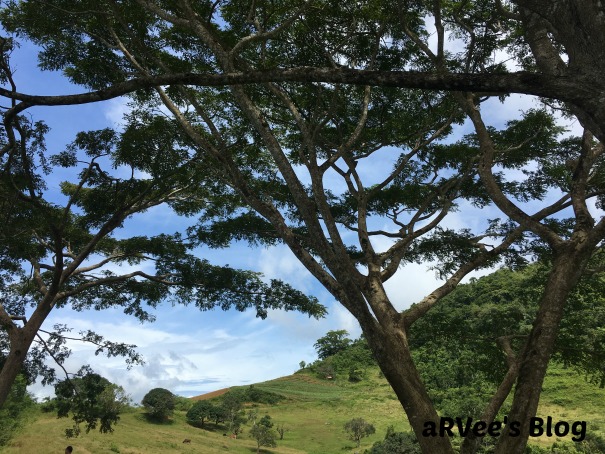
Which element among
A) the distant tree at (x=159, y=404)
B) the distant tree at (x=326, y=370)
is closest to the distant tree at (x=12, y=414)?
the distant tree at (x=159, y=404)

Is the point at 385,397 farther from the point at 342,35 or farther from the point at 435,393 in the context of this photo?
the point at 342,35

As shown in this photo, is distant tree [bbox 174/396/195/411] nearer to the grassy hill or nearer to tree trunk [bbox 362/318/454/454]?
the grassy hill

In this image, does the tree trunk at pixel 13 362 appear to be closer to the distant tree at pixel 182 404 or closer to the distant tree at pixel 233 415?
the distant tree at pixel 233 415

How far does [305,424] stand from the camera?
3753 centimetres

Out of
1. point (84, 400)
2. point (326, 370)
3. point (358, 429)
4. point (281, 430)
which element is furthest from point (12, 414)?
point (326, 370)

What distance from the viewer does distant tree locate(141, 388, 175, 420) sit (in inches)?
1325

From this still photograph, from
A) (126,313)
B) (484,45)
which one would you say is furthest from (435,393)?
(484,45)

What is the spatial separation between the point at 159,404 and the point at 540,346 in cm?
3380

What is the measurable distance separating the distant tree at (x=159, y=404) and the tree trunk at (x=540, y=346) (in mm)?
33503

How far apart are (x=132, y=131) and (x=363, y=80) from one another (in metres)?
8.06

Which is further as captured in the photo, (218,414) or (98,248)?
(218,414)

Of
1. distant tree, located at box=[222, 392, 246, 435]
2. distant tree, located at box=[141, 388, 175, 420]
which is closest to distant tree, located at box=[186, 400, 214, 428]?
distant tree, located at box=[222, 392, 246, 435]

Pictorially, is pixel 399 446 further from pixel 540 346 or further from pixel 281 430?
pixel 540 346

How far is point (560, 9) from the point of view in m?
3.38
